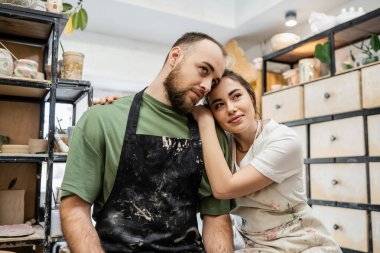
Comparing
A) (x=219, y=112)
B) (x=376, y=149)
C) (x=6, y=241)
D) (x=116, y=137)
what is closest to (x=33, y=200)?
(x=6, y=241)

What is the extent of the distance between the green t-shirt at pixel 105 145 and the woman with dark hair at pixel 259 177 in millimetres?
112

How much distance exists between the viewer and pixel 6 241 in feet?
6.67

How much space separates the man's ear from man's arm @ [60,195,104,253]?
2.28 feet

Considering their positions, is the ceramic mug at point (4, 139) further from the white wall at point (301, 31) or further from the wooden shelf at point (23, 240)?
the white wall at point (301, 31)

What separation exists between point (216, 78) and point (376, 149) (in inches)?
63.0

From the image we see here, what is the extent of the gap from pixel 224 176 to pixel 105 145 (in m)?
0.48

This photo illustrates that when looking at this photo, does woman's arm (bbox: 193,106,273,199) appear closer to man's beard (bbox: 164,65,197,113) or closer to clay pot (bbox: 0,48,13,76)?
man's beard (bbox: 164,65,197,113)

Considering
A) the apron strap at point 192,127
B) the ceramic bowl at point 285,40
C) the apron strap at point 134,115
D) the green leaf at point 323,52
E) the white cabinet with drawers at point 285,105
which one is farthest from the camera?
the ceramic bowl at point 285,40

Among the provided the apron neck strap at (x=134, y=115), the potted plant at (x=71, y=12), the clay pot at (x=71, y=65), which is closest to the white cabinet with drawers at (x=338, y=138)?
the apron neck strap at (x=134, y=115)

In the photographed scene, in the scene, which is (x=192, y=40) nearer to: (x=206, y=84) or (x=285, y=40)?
(x=206, y=84)

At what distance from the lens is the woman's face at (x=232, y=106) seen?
61.5 inches

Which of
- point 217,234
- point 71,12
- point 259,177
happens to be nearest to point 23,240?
point 217,234

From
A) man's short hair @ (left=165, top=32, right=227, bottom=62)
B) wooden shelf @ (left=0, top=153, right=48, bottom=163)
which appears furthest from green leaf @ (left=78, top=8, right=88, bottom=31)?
man's short hair @ (left=165, top=32, right=227, bottom=62)

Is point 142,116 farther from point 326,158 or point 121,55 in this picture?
point 121,55
